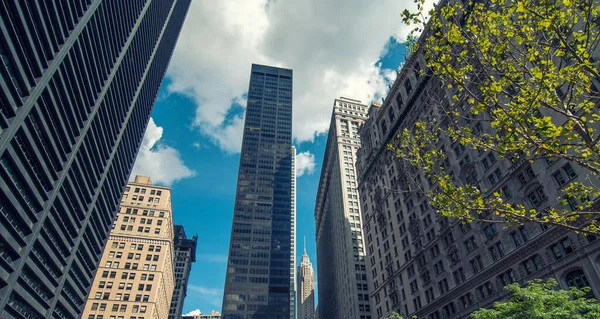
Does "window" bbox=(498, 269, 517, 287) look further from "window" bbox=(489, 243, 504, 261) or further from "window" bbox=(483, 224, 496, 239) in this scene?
"window" bbox=(483, 224, 496, 239)

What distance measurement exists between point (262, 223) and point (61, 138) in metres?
116

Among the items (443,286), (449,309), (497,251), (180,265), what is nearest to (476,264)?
(497,251)

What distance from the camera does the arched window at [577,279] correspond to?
2935 centimetres

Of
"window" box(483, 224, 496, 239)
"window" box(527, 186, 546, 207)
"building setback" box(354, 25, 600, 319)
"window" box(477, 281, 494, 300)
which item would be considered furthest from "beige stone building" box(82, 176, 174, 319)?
"window" box(527, 186, 546, 207)

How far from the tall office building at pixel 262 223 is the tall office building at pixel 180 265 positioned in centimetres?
5329

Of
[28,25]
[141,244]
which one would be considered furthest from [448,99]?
[141,244]

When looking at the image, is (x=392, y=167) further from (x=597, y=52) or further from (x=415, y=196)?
(x=597, y=52)

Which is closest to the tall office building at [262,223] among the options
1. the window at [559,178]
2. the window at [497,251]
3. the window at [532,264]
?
the window at [497,251]

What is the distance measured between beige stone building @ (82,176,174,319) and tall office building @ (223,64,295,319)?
34492 mm

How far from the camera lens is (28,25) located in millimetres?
33438

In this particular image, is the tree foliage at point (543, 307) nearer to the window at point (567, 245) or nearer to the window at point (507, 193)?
the window at point (567, 245)

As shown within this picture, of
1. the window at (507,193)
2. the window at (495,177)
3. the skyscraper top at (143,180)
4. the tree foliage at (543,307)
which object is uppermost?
the skyscraper top at (143,180)

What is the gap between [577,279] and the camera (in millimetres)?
30141

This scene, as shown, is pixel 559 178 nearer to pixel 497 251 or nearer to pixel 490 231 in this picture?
pixel 490 231
